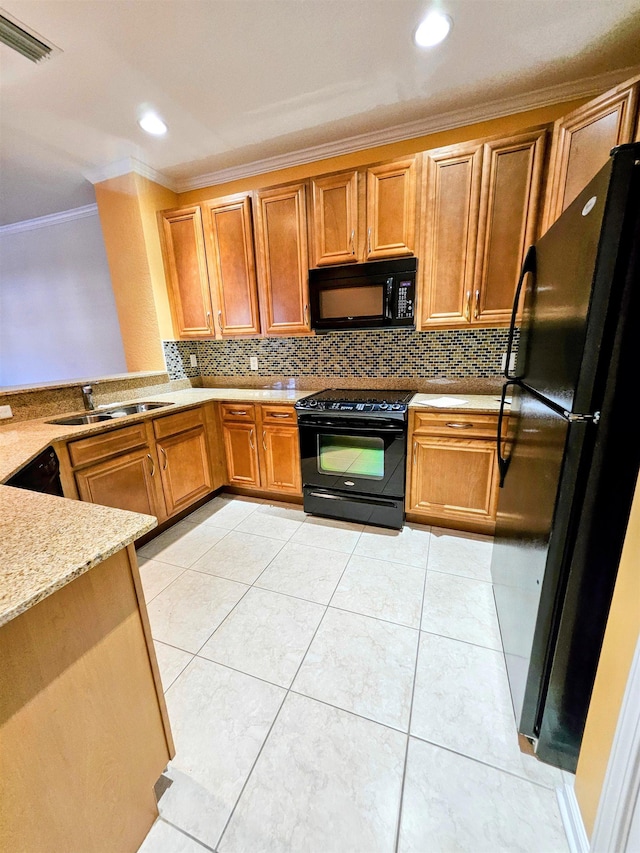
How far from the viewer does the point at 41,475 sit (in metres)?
1.52

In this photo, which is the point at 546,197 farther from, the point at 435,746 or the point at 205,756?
the point at 205,756

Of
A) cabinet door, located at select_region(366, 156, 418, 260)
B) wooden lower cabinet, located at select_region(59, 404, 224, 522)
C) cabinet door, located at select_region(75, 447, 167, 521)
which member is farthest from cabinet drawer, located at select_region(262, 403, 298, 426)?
cabinet door, located at select_region(366, 156, 418, 260)

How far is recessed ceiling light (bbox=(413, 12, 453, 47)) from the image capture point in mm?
1542

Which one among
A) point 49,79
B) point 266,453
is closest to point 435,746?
point 266,453

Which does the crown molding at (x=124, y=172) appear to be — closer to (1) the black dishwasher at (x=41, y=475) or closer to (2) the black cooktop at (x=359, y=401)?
(2) the black cooktop at (x=359, y=401)

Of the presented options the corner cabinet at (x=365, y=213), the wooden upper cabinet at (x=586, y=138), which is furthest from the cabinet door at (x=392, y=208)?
the wooden upper cabinet at (x=586, y=138)

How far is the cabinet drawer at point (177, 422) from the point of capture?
2314 millimetres

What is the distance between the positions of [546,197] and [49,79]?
2810mm

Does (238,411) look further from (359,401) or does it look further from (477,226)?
(477,226)

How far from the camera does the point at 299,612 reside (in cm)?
171

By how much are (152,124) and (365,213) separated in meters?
1.53

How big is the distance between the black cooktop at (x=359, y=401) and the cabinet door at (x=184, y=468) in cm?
89

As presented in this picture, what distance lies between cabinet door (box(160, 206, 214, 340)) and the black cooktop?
3.89 ft

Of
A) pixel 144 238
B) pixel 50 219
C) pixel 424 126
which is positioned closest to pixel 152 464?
pixel 144 238
